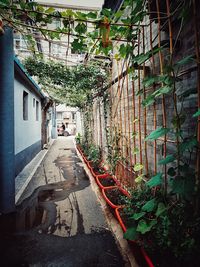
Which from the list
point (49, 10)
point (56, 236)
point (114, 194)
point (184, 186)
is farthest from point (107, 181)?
point (49, 10)

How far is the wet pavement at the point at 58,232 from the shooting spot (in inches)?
109

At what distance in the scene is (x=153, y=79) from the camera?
7.79ft

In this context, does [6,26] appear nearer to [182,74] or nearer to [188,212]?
[182,74]

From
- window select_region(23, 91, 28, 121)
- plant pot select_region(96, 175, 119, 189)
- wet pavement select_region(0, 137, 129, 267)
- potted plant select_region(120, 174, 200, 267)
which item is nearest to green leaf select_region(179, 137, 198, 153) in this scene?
potted plant select_region(120, 174, 200, 267)

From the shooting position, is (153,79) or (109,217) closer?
(153,79)

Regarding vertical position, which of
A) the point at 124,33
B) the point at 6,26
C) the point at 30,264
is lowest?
the point at 30,264

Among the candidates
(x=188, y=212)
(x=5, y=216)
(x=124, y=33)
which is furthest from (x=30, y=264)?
(x=124, y=33)

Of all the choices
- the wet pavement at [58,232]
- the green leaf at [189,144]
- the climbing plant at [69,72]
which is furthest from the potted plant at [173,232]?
the climbing plant at [69,72]

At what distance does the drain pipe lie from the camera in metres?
4.15

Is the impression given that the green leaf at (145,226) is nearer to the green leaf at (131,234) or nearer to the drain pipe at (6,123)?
the green leaf at (131,234)

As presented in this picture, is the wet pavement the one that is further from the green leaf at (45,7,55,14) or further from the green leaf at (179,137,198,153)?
the green leaf at (45,7,55,14)

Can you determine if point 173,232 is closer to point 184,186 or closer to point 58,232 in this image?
point 184,186

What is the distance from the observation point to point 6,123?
166 inches

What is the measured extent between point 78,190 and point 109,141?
6.20 feet
